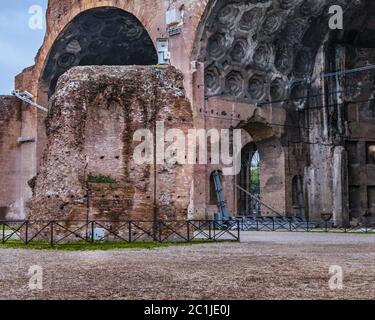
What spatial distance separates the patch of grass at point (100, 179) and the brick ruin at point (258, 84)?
8621mm

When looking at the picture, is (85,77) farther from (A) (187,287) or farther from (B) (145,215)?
(A) (187,287)

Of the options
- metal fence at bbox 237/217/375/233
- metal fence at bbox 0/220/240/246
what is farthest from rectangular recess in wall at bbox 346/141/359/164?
metal fence at bbox 0/220/240/246

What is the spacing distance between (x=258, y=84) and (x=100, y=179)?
48.1 feet

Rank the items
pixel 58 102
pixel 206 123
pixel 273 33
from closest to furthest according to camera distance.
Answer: pixel 58 102
pixel 206 123
pixel 273 33

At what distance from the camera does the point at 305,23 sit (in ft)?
85.7

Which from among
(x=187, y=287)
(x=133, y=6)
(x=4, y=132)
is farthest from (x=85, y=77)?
(x=4, y=132)

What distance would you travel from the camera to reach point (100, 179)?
12.9 meters

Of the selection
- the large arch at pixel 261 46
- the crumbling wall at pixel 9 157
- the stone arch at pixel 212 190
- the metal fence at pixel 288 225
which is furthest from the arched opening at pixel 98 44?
the metal fence at pixel 288 225

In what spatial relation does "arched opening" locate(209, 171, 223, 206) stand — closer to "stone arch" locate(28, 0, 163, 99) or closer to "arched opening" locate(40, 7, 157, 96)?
"stone arch" locate(28, 0, 163, 99)

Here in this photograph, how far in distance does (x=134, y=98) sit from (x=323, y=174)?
1536cm

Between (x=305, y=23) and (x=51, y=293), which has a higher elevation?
(x=305, y=23)

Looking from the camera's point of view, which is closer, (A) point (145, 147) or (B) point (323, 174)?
(A) point (145, 147)

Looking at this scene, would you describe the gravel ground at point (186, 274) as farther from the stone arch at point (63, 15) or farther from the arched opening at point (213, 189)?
the stone arch at point (63, 15)

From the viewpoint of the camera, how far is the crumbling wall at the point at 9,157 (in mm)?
30203
